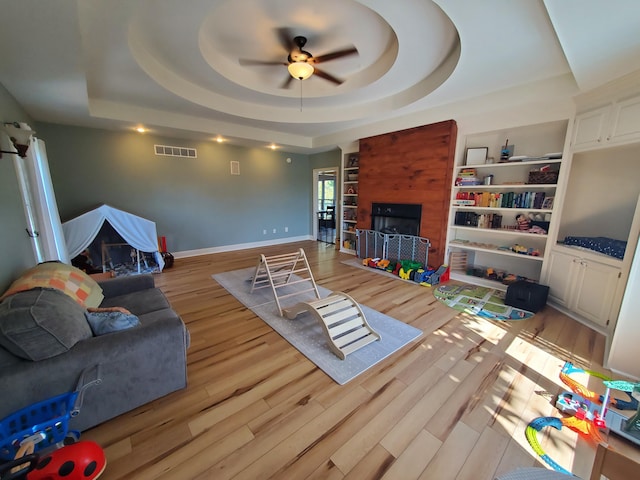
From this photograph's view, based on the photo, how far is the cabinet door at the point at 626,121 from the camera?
94.7 inches

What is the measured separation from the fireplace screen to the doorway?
197 centimetres

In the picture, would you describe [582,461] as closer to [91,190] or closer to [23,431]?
[23,431]

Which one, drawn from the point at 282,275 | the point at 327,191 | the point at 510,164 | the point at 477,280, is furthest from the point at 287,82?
the point at 327,191

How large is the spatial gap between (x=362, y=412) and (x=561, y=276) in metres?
3.20

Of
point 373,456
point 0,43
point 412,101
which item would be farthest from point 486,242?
point 0,43

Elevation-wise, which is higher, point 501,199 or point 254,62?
point 254,62

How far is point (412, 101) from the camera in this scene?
379 cm

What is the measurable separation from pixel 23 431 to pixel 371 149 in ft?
17.8

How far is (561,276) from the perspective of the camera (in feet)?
10.4

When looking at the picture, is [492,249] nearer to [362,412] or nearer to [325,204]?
[362,412]

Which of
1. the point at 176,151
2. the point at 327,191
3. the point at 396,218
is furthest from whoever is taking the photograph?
the point at 327,191

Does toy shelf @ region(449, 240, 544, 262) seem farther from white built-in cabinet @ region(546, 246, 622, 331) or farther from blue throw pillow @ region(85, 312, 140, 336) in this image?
blue throw pillow @ region(85, 312, 140, 336)

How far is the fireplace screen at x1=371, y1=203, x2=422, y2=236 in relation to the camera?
15.1 ft

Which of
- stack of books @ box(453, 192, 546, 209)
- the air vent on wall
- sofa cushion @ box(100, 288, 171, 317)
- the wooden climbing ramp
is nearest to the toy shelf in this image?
stack of books @ box(453, 192, 546, 209)
